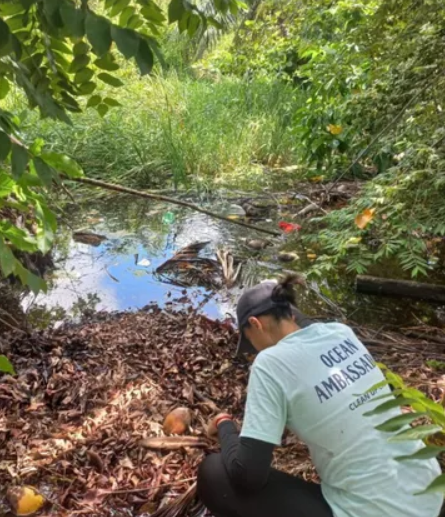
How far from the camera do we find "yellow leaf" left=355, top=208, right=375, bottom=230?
3531 millimetres

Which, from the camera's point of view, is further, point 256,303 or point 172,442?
point 172,442

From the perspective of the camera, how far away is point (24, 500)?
2.36m

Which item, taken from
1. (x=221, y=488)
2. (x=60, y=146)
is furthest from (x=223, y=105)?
(x=221, y=488)

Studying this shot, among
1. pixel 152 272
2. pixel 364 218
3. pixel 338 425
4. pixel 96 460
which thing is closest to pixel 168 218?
pixel 152 272

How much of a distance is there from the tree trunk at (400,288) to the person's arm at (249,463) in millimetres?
2662

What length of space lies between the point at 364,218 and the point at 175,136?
4668 millimetres

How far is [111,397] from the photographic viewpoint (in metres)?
3.07

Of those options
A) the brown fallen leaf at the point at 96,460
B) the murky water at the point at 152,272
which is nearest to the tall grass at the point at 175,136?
the murky water at the point at 152,272

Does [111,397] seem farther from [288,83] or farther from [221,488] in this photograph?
[288,83]

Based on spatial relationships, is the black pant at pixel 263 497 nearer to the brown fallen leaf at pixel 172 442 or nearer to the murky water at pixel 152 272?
the brown fallen leaf at pixel 172 442

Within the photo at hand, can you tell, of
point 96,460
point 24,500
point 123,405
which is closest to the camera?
point 24,500

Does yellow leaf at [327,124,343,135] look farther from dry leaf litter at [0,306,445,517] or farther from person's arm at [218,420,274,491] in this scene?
person's arm at [218,420,274,491]

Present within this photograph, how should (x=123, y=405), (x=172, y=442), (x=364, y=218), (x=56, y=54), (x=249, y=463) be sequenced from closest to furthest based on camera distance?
(x=56, y=54) < (x=249, y=463) < (x=172, y=442) < (x=123, y=405) < (x=364, y=218)

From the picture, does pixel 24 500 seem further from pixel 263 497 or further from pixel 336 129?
pixel 336 129
